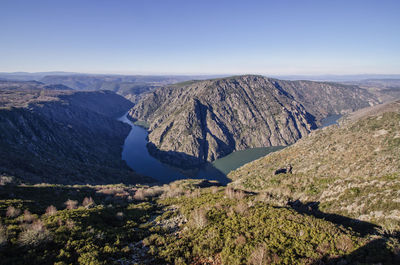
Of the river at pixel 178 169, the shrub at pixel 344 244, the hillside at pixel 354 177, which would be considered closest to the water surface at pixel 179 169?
the river at pixel 178 169

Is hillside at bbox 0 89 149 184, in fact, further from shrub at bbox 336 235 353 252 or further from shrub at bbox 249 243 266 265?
shrub at bbox 336 235 353 252

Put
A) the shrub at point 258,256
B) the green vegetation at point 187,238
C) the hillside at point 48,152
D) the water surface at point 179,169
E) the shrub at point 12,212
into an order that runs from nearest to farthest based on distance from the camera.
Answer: the shrub at point 258,256 → the green vegetation at point 187,238 → the shrub at point 12,212 → the hillside at point 48,152 → the water surface at point 179,169

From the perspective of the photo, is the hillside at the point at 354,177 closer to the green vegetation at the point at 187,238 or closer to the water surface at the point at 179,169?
the green vegetation at the point at 187,238

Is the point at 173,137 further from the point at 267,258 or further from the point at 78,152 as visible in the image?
the point at 267,258

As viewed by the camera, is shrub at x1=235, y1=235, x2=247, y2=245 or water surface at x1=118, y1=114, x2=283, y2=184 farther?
water surface at x1=118, y1=114, x2=283, y2=184

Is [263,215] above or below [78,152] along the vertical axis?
above

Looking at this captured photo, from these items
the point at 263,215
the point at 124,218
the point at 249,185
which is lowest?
the point at 249,185

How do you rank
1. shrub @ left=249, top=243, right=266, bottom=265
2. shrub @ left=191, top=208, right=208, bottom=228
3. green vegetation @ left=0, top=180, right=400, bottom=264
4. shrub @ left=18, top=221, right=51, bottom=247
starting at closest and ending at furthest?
shrub @ left=249, top=243, right=266, bottom=265 → green vegetation @ left=0, top=180, right=400, bottom=264 → shrub @ left=18, top=221, right=51, bottom=247 → shrub @ left=191, top=208, right=208, bottom=228

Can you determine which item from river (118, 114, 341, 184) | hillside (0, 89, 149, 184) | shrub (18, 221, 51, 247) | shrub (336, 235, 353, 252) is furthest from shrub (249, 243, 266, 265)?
river (118, 114, 341, 184)

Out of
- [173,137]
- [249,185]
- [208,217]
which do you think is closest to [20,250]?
[208,217]
